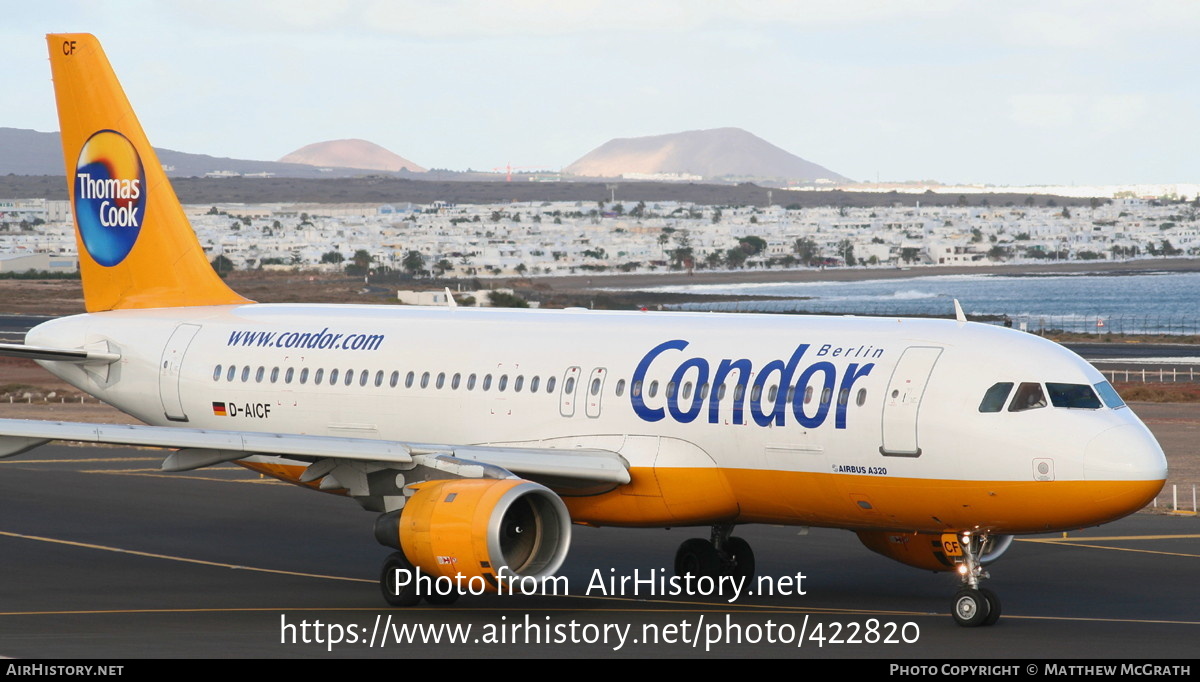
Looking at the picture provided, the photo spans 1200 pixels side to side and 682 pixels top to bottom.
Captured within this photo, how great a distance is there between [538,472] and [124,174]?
562 inches

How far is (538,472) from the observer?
1017 inches

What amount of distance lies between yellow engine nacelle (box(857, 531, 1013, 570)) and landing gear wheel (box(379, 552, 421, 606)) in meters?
7.29

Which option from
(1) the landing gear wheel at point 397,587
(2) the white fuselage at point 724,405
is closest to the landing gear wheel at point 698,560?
(2) the white fuselage at point 724,405

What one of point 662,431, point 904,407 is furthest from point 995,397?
point 662,431

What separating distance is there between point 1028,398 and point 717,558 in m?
6.65

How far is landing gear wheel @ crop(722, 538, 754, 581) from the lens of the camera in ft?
93.6

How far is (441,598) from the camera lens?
26.6 metres

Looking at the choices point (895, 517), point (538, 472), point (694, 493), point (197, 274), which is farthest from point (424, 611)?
point (197, 274)

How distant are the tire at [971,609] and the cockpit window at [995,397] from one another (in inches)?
105

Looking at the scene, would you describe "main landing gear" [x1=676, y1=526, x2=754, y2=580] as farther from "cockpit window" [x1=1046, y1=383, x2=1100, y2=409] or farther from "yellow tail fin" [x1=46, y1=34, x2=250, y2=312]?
"yellow tail fin" [x1=46, y1=34, x2=250, y2=312]

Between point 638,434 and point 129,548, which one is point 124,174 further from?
point 638,434

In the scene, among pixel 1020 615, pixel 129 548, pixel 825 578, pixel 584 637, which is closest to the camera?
pixel 584 637

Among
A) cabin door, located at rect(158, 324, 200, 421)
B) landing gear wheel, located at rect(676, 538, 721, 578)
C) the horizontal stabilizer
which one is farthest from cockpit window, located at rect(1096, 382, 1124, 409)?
the horizontal stabilizer

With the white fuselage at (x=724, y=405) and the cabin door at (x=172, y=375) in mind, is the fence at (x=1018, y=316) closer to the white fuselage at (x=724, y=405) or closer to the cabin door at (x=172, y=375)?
the cabin door at (x=172, y=375)
